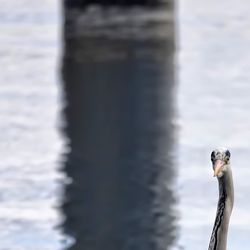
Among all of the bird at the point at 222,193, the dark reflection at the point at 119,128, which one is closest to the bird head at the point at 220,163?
the bird at the point at 222,193

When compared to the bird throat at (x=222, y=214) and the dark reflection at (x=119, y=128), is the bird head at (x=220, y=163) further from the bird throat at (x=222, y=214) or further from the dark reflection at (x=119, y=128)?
the dark reflection at (x=119, y=128)

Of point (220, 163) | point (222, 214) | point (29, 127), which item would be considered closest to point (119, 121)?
point (29, 127)

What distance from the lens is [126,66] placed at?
19594mm

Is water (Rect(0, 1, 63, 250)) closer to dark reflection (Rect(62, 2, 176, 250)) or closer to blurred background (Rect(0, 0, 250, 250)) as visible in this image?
blurred background (Rect(0, 0, 250, 250))

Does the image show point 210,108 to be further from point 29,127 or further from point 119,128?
point 29,127

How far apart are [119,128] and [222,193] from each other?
27.7 ft

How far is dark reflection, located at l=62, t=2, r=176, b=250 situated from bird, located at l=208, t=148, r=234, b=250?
363 cm

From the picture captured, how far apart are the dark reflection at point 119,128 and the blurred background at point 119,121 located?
0.06 ft

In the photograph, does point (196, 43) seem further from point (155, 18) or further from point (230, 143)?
point (230, 143)

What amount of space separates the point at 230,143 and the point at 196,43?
7430 millimetres

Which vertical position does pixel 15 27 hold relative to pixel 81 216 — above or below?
above

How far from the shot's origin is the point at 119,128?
16125mm

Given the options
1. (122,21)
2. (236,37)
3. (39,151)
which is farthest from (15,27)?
(39,151)

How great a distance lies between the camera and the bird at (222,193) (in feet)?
24.2
